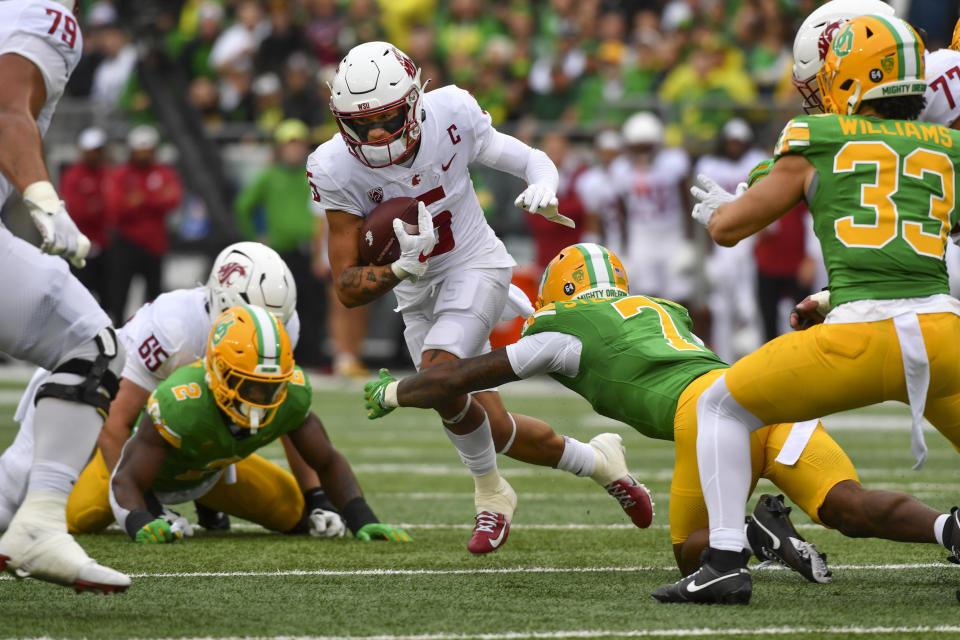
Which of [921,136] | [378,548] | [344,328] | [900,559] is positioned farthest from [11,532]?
[344,328]

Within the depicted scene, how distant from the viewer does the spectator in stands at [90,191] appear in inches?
487

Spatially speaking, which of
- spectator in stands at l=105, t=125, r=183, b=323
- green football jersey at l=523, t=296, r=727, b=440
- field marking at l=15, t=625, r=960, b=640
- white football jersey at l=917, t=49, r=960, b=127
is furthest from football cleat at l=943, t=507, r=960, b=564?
spectator in stands at l=105, t=125, r=183, b=323

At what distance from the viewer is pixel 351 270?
16.3ft

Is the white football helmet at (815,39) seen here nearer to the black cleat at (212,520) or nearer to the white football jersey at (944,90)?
the white football jersey at (944,90)

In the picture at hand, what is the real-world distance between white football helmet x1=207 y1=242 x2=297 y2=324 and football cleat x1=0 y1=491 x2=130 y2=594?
2.21 metres

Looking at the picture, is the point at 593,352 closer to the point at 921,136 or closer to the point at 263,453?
the point at 921,136

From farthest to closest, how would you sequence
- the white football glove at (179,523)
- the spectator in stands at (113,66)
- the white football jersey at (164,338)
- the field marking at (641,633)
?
the spectator in stands at (113,66), the white football jersey at (164,338), the white football glove at (179,523), the field marking at (641,633)

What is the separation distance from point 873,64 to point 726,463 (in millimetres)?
1104

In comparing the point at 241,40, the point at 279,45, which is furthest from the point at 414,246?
the point at 241,40

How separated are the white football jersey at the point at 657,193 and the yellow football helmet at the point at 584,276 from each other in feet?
25.3

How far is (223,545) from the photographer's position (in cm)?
521

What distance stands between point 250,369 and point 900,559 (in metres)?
2.27

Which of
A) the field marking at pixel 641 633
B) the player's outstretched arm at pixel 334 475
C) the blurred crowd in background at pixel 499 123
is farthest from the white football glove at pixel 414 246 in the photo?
the blurred crowd in background at pixel 499 123

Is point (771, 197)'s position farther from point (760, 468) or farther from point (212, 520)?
point (212, 520)
